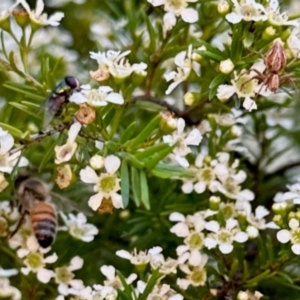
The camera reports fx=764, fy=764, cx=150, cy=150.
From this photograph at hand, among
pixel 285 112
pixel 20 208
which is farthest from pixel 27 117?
pixel 285 112

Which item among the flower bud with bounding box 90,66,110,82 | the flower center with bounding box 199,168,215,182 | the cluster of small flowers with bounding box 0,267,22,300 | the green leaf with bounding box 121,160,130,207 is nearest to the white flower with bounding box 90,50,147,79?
the flower bud with bounding box 90,66,110,82

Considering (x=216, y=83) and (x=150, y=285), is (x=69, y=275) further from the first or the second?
(x=216, y=83)

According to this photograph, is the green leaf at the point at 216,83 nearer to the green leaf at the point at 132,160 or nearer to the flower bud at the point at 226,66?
the flower bud at the point at 226,66

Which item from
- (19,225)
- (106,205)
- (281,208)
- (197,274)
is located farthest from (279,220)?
(19,225)

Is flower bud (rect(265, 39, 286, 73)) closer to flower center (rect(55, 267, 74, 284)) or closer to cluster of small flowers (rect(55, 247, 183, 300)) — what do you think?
cluster of small flowers (rect(55, 247, 183, 300))

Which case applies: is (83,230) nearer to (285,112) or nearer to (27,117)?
(27,117)

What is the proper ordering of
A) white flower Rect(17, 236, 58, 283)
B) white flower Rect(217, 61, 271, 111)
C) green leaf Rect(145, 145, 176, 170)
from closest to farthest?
1. green leaf Rect(145, 145, 176, 170)
2. white flower Rect(217, 61, 271, 111)
3. white flower Rect(17, 236, 58, 283)
